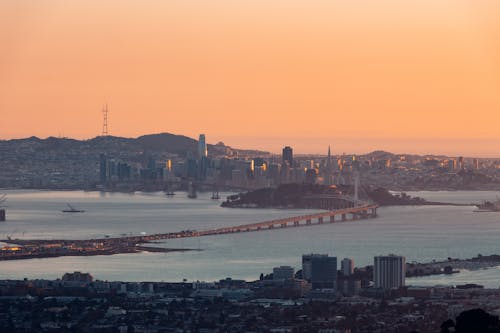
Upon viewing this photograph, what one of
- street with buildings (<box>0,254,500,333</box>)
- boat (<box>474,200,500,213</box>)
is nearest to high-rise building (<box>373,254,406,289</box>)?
street with buildings (<box>0,254,500,333</box>)

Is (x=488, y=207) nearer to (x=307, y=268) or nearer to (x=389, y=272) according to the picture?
(x=307, y=268)

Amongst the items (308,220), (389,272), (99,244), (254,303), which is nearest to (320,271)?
(389,272)

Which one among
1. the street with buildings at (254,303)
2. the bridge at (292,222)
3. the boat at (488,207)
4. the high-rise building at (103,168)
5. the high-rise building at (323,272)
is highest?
the high-rise building at (103,168)

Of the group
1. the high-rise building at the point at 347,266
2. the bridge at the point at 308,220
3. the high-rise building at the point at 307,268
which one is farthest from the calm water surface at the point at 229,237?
the high-rise building at the point at 307,268

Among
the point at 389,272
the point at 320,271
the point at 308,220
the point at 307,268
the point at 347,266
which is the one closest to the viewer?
the point at 389,272

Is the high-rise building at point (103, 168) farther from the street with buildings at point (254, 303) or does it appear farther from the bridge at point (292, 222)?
the street with buildings at point (254, 303)

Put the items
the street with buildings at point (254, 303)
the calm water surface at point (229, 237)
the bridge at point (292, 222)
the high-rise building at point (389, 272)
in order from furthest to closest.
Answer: the bridge at point (292, 222) < the calm water surface at point (229, 237) < the high-rise building at point (389, 272) < the street with buildings at point (254, 303)
